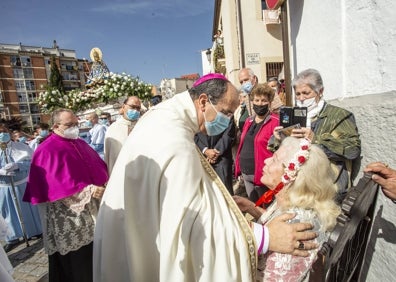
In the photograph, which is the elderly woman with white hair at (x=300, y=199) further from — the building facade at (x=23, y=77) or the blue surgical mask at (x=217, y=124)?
the building facade at (x=23, y=77)

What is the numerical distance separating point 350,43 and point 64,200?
348 cm

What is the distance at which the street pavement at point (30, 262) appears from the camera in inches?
149

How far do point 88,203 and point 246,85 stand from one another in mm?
3186

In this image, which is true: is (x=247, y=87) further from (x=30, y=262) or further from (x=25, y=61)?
(x=25, y=61)

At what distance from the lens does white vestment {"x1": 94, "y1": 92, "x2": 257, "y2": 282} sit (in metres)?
1.41

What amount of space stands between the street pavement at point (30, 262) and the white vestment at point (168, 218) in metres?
2.78

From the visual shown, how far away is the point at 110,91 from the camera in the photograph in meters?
9.34

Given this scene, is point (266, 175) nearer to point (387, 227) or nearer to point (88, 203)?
point (387, 227)

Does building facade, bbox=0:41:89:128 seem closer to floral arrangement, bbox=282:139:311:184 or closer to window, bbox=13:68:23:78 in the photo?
window, bbox=13:68:23:78

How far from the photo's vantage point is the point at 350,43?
2.41m

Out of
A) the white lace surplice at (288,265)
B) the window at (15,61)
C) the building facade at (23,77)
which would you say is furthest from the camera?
the window at (15,61)

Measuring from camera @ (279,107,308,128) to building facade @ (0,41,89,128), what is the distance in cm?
6847

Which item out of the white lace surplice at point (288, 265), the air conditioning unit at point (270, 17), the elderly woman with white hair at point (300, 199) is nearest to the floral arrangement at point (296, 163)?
the elderly woman with white hair at point (300, 199)

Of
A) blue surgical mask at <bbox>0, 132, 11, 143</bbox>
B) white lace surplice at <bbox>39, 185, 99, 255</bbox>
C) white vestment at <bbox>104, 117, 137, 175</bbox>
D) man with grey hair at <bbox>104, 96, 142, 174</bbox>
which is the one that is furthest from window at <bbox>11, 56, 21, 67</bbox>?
white lace surplice at <bbox>39, 185, 99, 255</bbox>
